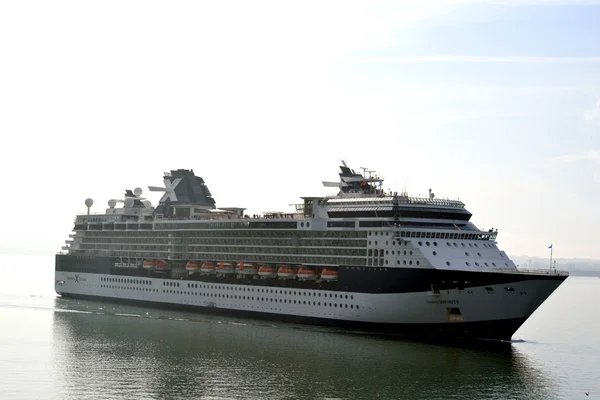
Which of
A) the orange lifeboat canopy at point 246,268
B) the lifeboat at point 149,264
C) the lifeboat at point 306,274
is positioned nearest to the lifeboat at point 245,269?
the orange lifeboat canopy at point 246,268

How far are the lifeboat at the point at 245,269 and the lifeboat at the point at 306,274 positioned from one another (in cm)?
676

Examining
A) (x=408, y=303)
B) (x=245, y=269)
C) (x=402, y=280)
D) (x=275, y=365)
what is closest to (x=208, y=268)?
(x=245, y=269)

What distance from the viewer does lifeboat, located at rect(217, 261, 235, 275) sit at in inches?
2990

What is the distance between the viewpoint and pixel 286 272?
69.6m

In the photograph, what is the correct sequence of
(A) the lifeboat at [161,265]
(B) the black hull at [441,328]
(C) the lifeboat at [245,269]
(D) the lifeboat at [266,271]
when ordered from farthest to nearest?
1. (A) the lifeboat at [161,265]
2. (C) the lifeboat at [245,269]
3. (D) the lifeboat at [266,271]
4. (B) the black hull at [441,328]

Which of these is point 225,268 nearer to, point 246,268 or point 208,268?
point 208,268

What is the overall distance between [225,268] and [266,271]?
6426 mm

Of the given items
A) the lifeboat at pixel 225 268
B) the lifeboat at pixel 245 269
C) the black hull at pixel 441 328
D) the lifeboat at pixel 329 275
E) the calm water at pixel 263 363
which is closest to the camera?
the calm water at pixel 263 363

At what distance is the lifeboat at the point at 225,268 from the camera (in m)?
75.9

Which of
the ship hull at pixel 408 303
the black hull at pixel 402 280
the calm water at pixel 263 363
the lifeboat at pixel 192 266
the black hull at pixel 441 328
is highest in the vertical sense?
the lifeboat at pixel 192 266

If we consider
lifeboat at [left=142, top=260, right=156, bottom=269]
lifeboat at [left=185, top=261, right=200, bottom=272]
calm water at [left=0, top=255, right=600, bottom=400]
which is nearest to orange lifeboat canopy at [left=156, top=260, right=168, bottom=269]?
lifeboat at [left=142, top=260, right=156, bottom=269]

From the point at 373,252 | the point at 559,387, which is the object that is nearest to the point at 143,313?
the point at 373,252

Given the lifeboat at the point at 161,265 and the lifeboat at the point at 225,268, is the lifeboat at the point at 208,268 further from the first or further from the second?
the lifeboat at the point at 161,265

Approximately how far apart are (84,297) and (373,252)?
4465 cm
